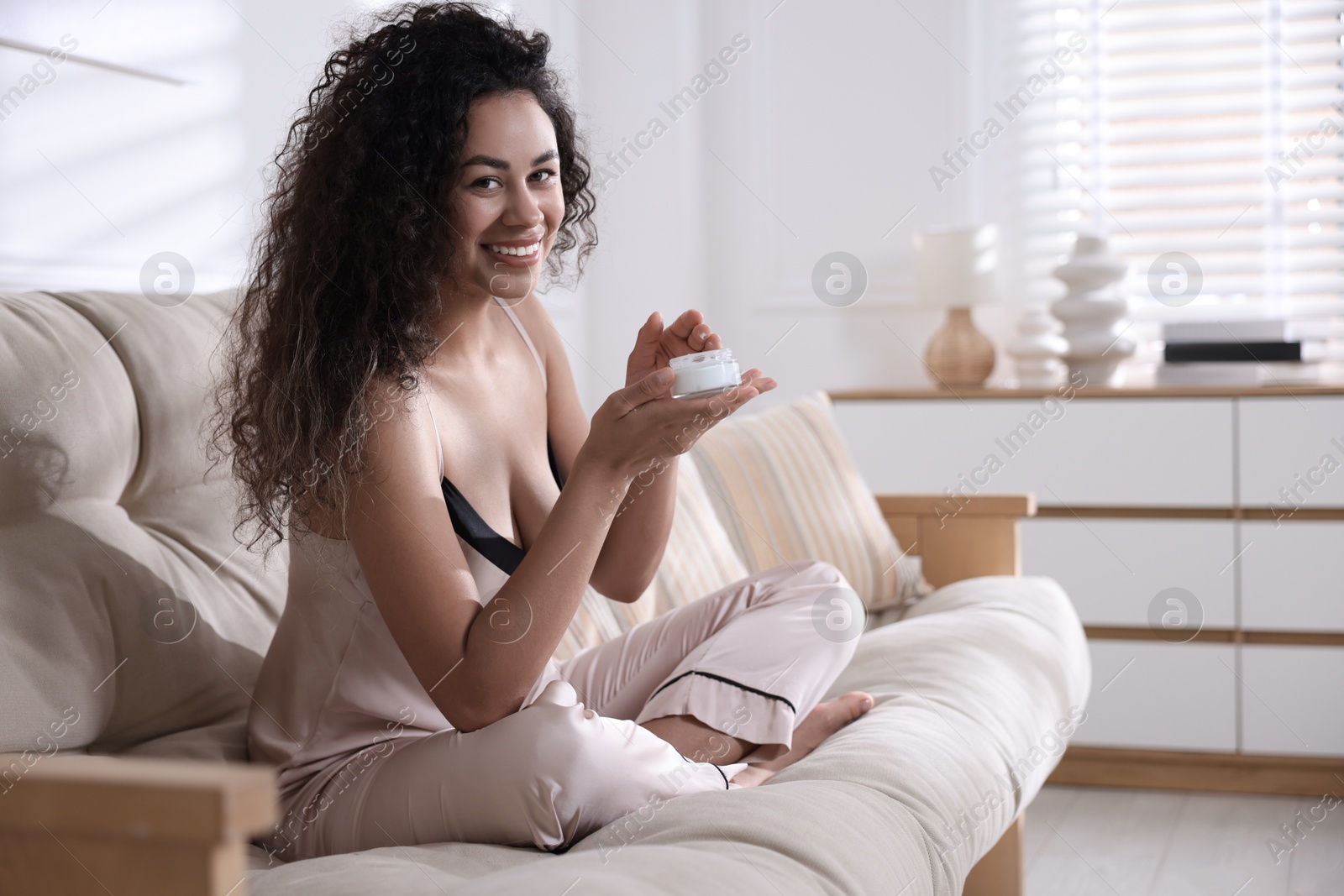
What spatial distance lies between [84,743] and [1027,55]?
282 cm

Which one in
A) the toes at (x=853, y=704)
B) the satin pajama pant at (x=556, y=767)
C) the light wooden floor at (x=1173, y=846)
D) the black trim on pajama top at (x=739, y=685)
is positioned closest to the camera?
the satin pajama pant at (x=556, y=767)

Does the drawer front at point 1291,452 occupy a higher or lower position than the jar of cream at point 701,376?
lower

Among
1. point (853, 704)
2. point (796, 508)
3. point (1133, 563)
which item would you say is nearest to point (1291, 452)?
point (1133, 563)

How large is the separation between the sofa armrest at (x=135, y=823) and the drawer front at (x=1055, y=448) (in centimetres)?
230

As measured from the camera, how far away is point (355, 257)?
1.13 meters

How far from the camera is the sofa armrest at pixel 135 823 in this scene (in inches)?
23.0

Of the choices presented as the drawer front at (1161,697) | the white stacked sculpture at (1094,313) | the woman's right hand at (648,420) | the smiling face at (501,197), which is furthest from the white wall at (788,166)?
the woman's right hand at (648,420)

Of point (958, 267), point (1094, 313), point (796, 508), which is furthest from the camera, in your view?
point (958, 267)

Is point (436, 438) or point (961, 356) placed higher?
point (436, 438)

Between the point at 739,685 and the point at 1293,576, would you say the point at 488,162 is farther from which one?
the point at 1293,576

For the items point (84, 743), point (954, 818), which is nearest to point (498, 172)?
point (84, 743)

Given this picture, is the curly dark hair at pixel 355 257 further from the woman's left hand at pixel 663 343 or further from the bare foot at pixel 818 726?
the bare foot at pixel 818 726

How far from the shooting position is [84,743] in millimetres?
1057

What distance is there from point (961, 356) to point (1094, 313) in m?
0.32
